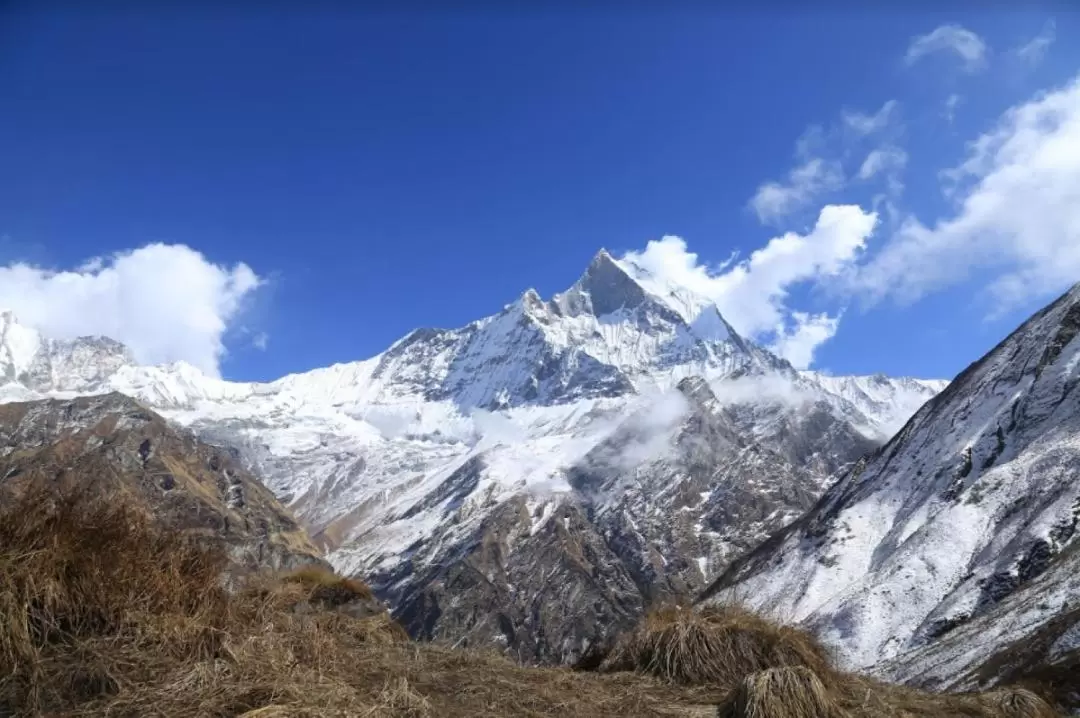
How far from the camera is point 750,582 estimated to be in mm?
101562

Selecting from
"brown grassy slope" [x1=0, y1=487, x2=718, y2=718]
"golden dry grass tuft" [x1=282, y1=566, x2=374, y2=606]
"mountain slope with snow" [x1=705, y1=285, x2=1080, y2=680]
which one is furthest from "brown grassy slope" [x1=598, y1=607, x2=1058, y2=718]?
"mountain slope with snow" [x1=705, y1=285, x2=1080, y2=680]

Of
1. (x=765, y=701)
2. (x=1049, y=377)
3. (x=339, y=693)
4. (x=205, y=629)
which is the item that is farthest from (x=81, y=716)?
(x=1049, y=377)

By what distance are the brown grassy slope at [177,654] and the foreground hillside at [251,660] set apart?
1 centimetres

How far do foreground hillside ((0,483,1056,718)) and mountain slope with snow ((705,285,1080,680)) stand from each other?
112ft

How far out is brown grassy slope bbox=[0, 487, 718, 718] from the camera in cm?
516

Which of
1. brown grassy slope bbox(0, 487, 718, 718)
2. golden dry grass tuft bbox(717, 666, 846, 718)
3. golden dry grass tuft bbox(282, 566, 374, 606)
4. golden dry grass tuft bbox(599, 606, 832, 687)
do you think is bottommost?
golden dry grass tuft bbox(717, 666, 846, 718)

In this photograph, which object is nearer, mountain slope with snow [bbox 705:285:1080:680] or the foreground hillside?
the foreground hillside

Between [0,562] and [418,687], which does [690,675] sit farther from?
[0,562]

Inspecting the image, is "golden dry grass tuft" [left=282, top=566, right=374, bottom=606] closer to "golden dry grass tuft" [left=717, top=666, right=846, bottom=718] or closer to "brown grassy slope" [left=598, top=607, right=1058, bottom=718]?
"brown grassy slope" [left=598, top=607, right=1058, bottom=718]

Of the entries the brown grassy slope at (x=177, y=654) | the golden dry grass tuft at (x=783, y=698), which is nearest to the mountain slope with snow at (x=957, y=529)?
the golden dry grass tuft at (x=783, y=698)

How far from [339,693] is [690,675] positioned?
4.15 meters

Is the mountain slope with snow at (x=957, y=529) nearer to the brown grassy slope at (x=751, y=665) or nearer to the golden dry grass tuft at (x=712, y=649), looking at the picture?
the brown grassy slope at (x=751, y=665)

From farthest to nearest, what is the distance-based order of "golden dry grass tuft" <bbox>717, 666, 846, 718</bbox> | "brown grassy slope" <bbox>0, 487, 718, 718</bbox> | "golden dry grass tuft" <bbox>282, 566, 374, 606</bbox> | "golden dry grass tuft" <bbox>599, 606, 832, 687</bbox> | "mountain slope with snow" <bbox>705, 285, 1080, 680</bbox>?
"mountain slope with snow" <bbox>705, 285, 1080, 680</bbox> < "golden dry grass tuft" <bbox>282, 566, 374, 606</bbox> < "golden dry grass tuft" <bbox>599, 606, 832, 687</bbox> < "golden dry grass tuft" <bbox>717, 666, 846, 718</bbox> < "brown grassy slope" <bbox>0, 487, 718, 718</bbox>

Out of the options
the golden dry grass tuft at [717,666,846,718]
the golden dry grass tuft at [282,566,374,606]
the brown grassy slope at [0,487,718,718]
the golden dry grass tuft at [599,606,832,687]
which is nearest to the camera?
the brown grassy slope at [0,487,718,718]
